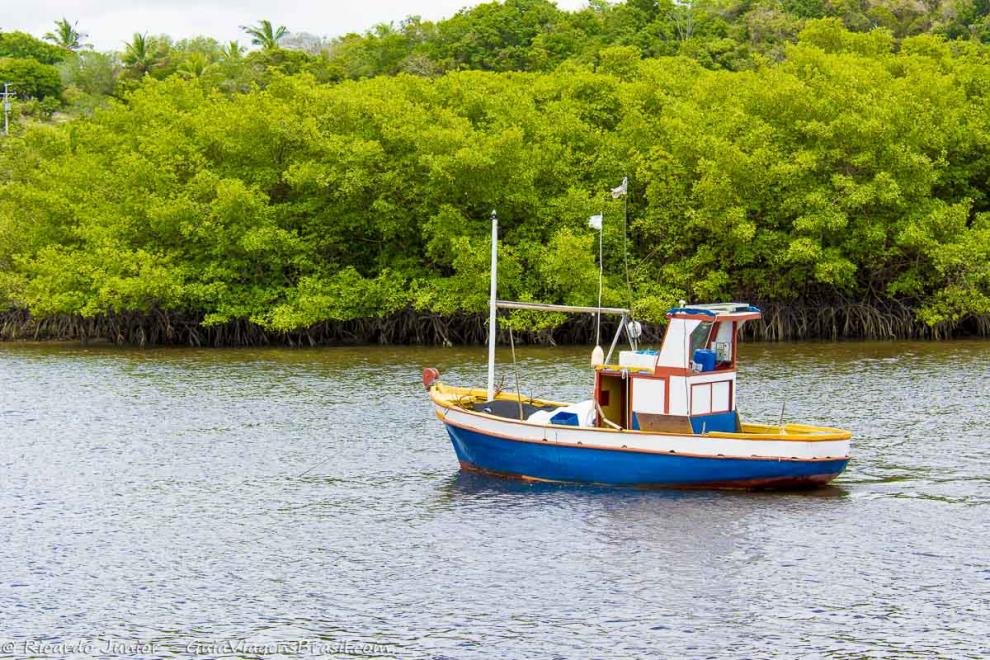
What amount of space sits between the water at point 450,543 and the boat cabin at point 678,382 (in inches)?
92.0

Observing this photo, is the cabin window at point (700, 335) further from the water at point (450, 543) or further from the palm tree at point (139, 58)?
the palm tree at point (139, 58)

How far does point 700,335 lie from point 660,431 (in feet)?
9.50

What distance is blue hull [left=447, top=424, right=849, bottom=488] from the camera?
105ft

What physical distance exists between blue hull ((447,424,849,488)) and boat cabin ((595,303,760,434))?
1.32 m

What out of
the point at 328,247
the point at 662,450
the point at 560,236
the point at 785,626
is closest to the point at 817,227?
the point at 560,236

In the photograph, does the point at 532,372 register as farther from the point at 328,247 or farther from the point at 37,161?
the point at 37,161

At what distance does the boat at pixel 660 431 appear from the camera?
3188 centimetres

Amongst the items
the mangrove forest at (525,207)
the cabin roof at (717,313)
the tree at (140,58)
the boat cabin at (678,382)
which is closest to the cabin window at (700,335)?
the boat cabin at (678,382)

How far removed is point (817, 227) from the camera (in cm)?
6744

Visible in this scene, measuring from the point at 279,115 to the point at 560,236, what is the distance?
751 inches

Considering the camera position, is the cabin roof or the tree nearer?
the cabin roof

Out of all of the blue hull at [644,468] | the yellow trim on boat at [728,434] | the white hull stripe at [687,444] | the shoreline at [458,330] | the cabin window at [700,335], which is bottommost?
the blue hull at [644,468]

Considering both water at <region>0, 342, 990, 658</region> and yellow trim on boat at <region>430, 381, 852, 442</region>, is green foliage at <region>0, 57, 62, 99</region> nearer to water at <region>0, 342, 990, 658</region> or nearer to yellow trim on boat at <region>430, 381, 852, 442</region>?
water at <region>0, 342, 990, 658</region>

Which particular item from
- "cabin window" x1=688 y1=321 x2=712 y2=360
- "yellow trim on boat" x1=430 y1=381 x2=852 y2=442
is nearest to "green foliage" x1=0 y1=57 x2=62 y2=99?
"yellow trim on boat" x1=430 y1=381 x2=852 y2=442
